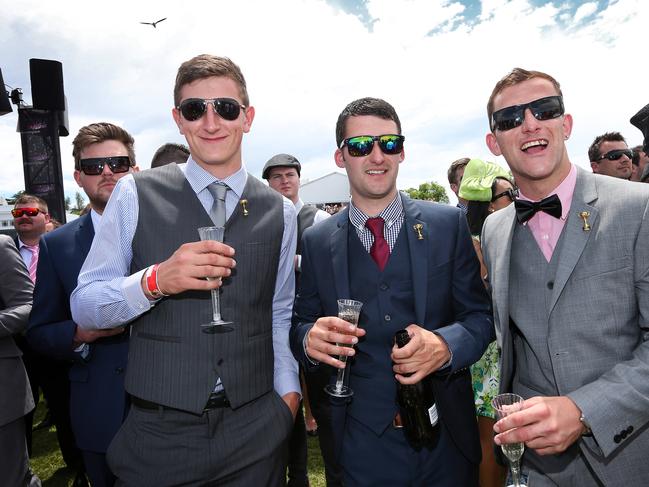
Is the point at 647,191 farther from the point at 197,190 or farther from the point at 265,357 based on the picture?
the point at 197,190

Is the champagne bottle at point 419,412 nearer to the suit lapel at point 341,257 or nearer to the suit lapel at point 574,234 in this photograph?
the suit lapel at point 341,257

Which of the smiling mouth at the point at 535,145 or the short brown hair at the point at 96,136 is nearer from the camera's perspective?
the smiling mouth at the point at 535,145

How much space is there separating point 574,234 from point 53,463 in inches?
249

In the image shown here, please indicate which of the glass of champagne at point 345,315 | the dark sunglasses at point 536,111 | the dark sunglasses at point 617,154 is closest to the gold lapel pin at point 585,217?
the dark sunglasses at point 536,111

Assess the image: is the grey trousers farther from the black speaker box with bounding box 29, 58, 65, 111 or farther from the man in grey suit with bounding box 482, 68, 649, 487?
the black speaker box with bounding box 29, 58, 65, 111

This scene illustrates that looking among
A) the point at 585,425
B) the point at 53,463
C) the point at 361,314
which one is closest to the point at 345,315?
the point at 361,314

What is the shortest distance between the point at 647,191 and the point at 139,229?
238 cm

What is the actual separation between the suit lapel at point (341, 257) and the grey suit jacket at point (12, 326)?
92.4 inches

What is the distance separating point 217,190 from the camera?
7.40 feet

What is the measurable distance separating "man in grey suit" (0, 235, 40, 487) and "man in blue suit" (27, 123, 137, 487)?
0.32 meters

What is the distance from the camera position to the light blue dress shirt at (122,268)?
194 cm

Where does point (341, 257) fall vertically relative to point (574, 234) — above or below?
below

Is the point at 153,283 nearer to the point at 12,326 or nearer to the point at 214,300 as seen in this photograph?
the point at 214,300

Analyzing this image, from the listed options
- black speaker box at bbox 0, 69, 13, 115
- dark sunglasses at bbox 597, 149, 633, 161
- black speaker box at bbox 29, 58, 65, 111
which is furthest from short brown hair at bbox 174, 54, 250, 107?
black speaker box at bbox 29, 58, 65, 111
